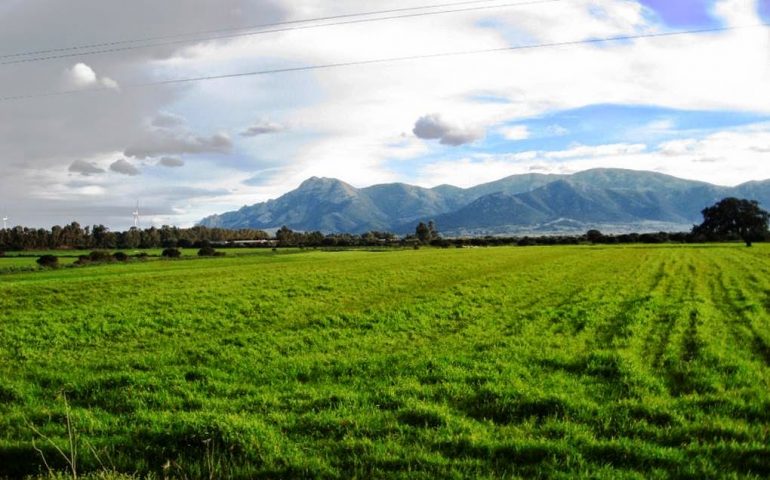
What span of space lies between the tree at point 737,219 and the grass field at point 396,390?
151 metres

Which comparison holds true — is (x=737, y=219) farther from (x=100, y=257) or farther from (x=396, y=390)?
(x=396, y=390)

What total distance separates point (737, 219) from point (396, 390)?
7042 inches

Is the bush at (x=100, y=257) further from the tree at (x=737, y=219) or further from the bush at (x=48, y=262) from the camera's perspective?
the tree at (x=737, y=219)

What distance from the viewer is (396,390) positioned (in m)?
13.3

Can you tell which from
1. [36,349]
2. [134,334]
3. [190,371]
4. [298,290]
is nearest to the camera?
[190,371]

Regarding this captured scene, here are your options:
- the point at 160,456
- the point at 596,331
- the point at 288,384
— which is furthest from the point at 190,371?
Result: the point at 596,331

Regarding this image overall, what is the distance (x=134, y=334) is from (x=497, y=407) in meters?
18.4

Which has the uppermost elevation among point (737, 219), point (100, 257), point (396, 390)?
point (737, 219)

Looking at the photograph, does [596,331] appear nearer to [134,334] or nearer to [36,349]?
[134,334]

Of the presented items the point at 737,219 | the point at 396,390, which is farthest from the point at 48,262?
the point at 737,219

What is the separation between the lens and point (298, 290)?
3931cm

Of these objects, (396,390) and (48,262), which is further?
(48,262)

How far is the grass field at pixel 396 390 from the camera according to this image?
357 inches

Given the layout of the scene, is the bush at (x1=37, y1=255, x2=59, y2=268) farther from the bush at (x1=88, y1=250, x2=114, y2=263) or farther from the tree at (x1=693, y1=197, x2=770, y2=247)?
the tree at (x1=693, y1=197, x2=770, y2=247)
